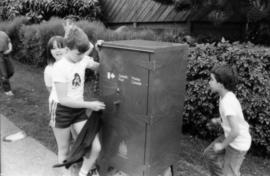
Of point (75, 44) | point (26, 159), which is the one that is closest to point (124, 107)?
point (75, 44)

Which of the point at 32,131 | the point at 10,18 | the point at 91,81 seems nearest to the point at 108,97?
the point at 32,131

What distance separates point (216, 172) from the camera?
2.88 m

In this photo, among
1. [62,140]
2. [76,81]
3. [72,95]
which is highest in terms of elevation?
[76,81]

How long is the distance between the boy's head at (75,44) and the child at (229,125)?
47.5 inches

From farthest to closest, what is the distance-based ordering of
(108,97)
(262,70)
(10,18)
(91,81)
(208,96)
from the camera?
(10,18)
(91,81)
(208,96)
(262,70)
(108,97)

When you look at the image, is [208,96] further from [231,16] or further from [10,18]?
[10,18]

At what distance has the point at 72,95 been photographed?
2.94 metres

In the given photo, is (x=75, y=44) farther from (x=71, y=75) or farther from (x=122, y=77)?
(x=122, y=77)

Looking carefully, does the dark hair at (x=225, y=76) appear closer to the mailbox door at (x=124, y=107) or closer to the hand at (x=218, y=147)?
the hand at (x=218, y=147)

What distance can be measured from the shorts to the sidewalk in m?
0.83

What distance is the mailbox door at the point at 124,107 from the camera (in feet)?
8.89

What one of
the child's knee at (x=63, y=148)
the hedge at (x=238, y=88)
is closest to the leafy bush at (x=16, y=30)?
the hedge at (x=238, y=88)

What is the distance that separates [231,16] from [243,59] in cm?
147

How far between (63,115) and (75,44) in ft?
2.37
